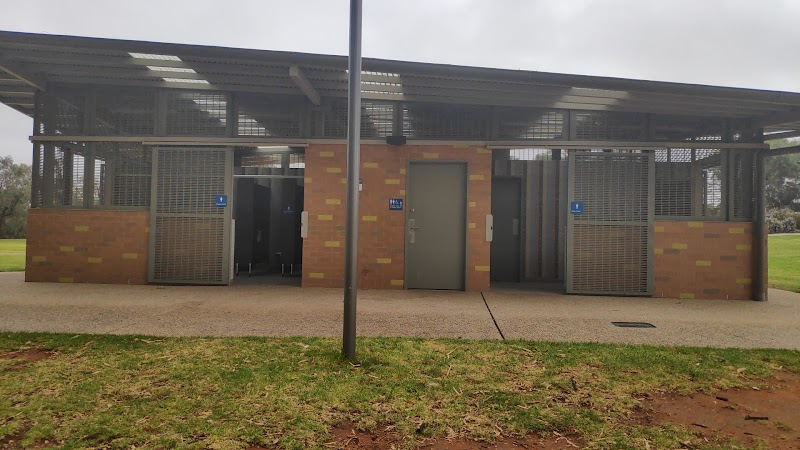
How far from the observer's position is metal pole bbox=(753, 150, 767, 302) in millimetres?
7285

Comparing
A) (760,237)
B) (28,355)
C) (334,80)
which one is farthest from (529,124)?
(28,355)

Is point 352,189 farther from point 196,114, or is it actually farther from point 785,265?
point 785,265

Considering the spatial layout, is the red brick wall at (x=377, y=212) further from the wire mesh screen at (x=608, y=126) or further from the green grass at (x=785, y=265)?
the green grass at (x=785, y=265)

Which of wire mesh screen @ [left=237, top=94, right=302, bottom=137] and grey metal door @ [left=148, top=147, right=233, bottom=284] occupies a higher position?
wire mesh screen @ [left=237, top=94, right=302, bottom=137]

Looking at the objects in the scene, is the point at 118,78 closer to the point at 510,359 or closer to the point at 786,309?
the point at 510,359

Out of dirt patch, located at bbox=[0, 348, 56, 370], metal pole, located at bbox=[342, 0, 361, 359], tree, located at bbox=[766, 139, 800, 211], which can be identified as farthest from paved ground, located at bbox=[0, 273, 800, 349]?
tree, located at bbox=[766, 139, 800, 211]

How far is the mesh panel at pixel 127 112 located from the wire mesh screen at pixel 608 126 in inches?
309

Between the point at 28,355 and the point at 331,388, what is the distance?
2827 millimetres

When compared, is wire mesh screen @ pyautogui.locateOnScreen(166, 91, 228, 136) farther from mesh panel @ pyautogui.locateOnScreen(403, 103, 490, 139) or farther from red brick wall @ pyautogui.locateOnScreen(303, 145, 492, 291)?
mesh panel @ pyautogui.locateOnScreen(403, 103, 490, 139)

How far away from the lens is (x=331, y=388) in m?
3.14

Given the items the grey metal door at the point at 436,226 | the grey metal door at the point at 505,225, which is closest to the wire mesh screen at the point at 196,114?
the grey metal door at the point at 436,226

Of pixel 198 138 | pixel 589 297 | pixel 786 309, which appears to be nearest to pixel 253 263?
pixel 198 138

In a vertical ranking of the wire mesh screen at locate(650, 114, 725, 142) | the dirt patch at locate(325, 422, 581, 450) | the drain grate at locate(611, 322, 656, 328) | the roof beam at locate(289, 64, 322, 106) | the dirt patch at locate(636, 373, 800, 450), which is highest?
the roof beam at locate(289, 64, 322, 106)

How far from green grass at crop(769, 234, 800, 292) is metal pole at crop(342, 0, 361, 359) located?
1005cm
